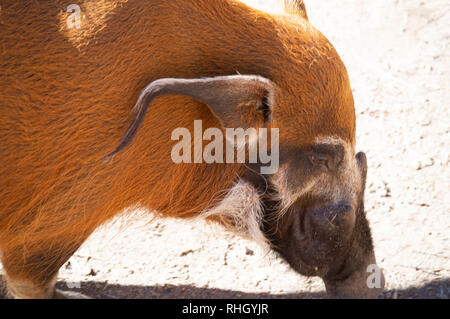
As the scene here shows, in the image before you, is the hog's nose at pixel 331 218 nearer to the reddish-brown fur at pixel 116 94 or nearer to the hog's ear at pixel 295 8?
the reddish-brown fur at pixel 116 94

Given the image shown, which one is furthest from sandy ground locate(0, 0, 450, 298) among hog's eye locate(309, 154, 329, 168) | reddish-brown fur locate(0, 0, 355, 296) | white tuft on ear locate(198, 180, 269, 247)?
hog's eye locate(309, 154, 329, 168)

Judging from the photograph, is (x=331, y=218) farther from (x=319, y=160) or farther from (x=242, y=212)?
(x=242, y=212)

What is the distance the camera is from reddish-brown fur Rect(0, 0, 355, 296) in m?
2.01

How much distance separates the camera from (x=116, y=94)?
6.80 feet

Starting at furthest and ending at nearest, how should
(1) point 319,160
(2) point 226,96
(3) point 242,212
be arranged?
(3) point 242,212
(1) point 319,160
(2) point 226,96

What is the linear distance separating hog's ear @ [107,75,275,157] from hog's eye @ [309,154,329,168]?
294mm

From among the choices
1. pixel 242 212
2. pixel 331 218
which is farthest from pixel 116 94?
pixel 331 218

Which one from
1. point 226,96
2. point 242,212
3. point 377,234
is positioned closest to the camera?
point 226,96

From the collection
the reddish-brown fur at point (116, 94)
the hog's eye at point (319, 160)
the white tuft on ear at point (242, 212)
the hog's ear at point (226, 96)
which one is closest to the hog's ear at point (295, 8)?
the reddish-brown fur at point (116, 94)

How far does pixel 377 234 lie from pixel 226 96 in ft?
5.82

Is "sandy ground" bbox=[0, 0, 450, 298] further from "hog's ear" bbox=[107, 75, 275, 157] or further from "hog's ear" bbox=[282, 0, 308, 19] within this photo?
"hog's ear" bbox=[107, 75, 275, 157]

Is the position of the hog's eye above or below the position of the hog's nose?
above

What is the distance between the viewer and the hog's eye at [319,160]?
2.31 metres

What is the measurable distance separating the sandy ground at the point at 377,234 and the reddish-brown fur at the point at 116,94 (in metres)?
0.37
